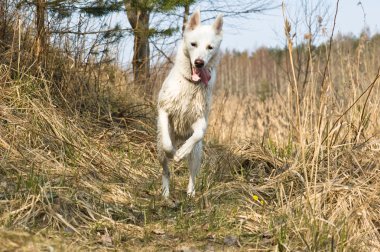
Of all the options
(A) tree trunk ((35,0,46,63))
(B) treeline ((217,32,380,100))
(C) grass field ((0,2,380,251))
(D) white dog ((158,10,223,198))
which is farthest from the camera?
(A) tree trunk ((35,0,46,63))

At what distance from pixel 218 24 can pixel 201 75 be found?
1.73ft

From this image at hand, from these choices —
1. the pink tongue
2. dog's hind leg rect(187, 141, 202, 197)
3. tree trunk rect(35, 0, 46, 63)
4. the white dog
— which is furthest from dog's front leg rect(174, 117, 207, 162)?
tree trunk rect(35, 0, 46, 63)

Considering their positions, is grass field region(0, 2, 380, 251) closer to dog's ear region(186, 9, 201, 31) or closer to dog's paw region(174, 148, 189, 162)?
dog's paw region(174, 148, 189, 162)

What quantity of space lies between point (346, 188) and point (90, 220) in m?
1.79

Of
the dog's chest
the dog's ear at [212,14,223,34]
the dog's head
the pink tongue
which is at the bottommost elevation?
the dog's chest

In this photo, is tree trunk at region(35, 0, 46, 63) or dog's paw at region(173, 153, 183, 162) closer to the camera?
dog's paw at region(173, 153, 183, 162)

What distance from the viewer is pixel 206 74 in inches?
173

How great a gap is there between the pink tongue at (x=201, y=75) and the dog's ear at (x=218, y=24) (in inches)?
15.2

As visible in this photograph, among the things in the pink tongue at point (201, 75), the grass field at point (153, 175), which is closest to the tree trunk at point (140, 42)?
the grass field at point (153, 175)

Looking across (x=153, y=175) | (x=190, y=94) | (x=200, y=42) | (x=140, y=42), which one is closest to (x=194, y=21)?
(x=200, y=42)

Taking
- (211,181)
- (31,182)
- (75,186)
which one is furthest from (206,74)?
(31,182)

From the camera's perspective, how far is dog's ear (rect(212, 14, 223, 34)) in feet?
14.8

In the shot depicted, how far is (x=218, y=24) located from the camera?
14.9ft

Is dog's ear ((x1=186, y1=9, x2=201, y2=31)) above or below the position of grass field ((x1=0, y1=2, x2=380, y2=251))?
above
